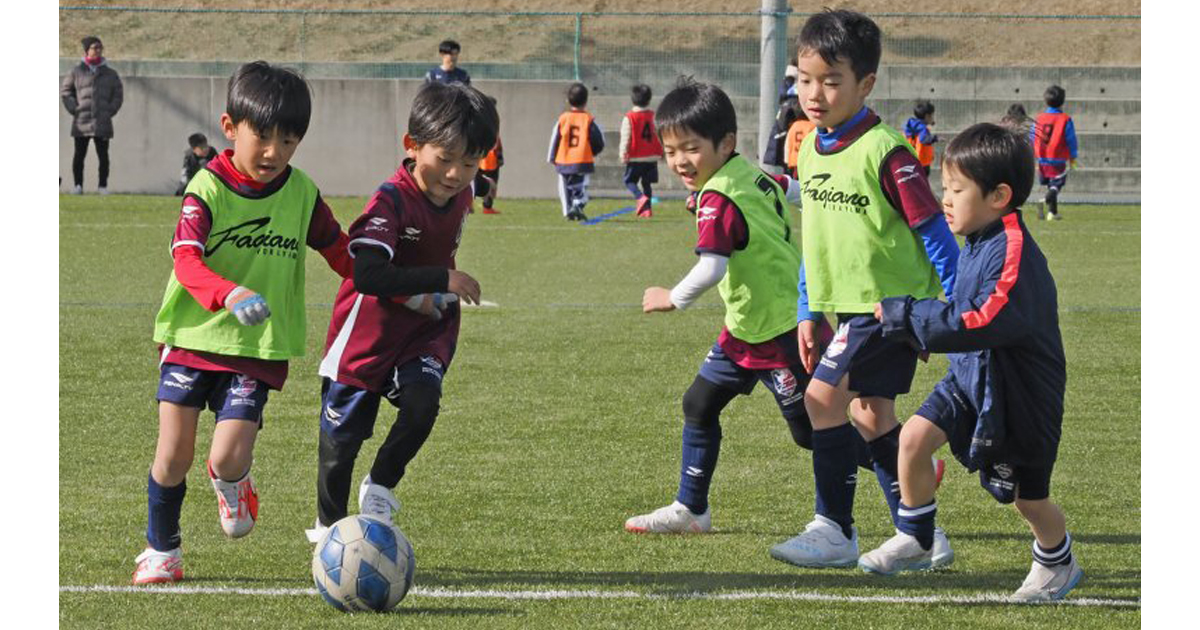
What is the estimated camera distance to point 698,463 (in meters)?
6.22

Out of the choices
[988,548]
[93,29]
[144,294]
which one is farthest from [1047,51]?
[988,548]

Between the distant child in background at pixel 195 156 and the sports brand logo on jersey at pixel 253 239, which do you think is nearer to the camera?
the sports brand logo on jersey at pixel 253 239

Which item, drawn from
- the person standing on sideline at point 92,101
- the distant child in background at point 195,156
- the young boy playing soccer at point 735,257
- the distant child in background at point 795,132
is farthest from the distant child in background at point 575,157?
the young boy playing soccer at point 735,257

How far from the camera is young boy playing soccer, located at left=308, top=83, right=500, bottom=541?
557 cm

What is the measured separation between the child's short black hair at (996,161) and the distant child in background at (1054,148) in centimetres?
1716

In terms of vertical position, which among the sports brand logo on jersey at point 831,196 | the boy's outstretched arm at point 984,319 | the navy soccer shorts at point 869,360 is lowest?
the navy soccer shorts at point 869,360

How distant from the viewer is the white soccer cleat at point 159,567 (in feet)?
17.7

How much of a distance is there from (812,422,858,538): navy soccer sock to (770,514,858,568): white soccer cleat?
0.13 ft

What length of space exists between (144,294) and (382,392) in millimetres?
8149

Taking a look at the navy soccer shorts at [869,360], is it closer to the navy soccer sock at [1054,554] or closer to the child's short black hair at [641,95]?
the navy soccer sock at [1054,554]

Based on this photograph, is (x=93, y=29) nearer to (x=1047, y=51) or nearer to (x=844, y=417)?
(x=1047, y=51)

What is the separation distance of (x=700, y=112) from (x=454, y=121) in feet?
2.95

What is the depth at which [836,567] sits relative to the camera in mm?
5719

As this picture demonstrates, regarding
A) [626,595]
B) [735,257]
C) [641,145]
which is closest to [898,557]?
[626,595]
